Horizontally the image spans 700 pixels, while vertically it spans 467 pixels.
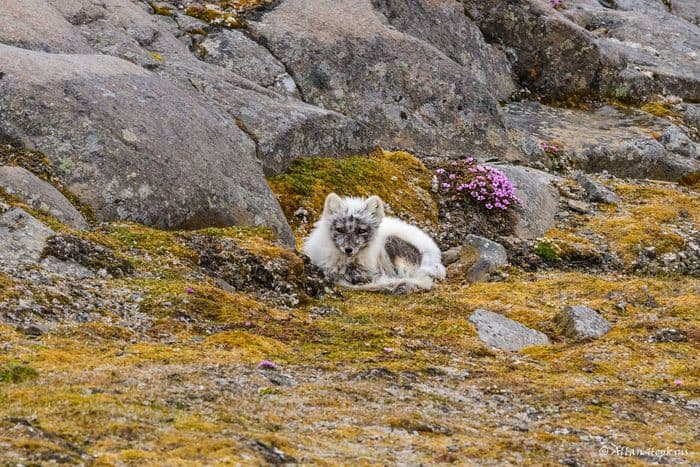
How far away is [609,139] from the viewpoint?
3441 centimetres

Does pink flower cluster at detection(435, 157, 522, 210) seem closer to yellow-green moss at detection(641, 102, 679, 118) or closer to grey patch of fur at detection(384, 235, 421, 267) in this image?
grey patch of fur at detection(384, 235, 421, 267)

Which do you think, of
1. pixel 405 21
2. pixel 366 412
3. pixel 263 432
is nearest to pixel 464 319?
pixel 366 412

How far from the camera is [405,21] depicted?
34.4 metres

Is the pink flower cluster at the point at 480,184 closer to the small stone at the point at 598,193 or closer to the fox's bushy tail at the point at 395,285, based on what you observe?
the small stone at the point at 598,193

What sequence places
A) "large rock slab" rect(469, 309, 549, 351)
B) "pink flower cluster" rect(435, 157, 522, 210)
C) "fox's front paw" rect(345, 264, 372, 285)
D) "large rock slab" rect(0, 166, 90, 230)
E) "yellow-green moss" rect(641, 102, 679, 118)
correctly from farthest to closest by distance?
"yellow-green moss" rect(641, 102, 679, 118) < "pink flower cluster" rect(435, 157, 522, 210) < "fox's front paw" rect(345, 264, 372, 285) < "large rock slab" rect(0, 166, 90, 230) < "large rock slab" rect(469, 309, 549, 351)

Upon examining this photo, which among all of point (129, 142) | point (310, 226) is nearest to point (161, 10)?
point (310, 226)

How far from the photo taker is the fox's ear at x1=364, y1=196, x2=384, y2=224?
20766mm

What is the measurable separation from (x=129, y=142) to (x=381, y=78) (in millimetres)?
12936

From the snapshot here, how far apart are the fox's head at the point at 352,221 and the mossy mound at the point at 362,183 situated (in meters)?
3.59

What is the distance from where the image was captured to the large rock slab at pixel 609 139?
109 ft

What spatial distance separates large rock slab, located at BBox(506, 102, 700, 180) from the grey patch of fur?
11.7 m

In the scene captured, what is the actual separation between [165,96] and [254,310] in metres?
8.48

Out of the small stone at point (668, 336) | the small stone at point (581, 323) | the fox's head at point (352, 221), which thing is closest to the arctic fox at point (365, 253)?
the fox's head at point (352, 221)

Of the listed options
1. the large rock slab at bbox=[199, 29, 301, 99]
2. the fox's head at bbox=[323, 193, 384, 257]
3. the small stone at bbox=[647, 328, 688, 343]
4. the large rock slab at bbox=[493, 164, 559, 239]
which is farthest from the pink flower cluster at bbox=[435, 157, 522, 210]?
the small stone at bbox=[647, 328, 688, 343]
